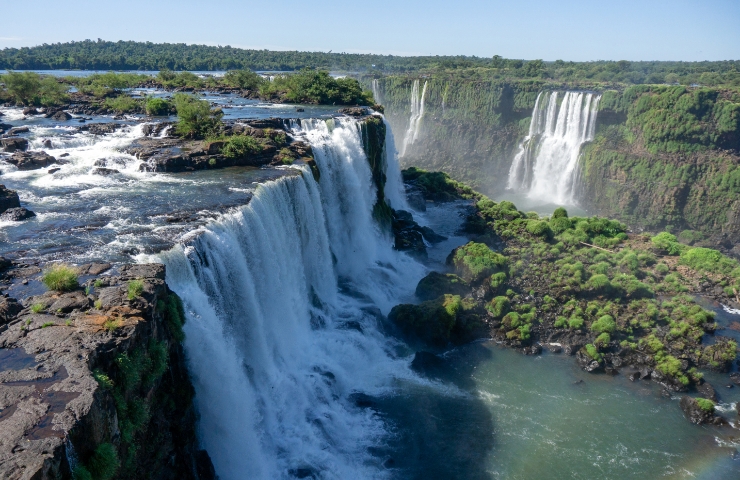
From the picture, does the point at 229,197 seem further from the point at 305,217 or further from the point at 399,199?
the point at 399,199

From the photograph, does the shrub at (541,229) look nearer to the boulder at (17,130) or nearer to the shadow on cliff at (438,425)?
the shadow on cliff at (438,425)

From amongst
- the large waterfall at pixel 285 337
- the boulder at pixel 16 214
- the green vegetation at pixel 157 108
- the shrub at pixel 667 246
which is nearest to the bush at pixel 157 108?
the green vegetation at pixel 157 108

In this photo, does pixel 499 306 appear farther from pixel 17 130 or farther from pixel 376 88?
pixel 376 88

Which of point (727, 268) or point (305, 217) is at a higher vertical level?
point (305, 217)

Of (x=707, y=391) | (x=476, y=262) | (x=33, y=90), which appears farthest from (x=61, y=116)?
(x=707, y=391)

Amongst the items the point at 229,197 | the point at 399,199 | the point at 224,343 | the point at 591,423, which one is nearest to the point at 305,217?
the point at 229,197

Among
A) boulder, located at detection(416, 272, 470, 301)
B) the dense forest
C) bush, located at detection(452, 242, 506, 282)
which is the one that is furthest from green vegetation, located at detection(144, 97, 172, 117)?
the dense forest

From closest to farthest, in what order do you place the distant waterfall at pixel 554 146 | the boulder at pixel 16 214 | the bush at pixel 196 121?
the boulder at pixel 16 214, the bush at pixel 196 121, the distant waterfall at pixel 554 146
